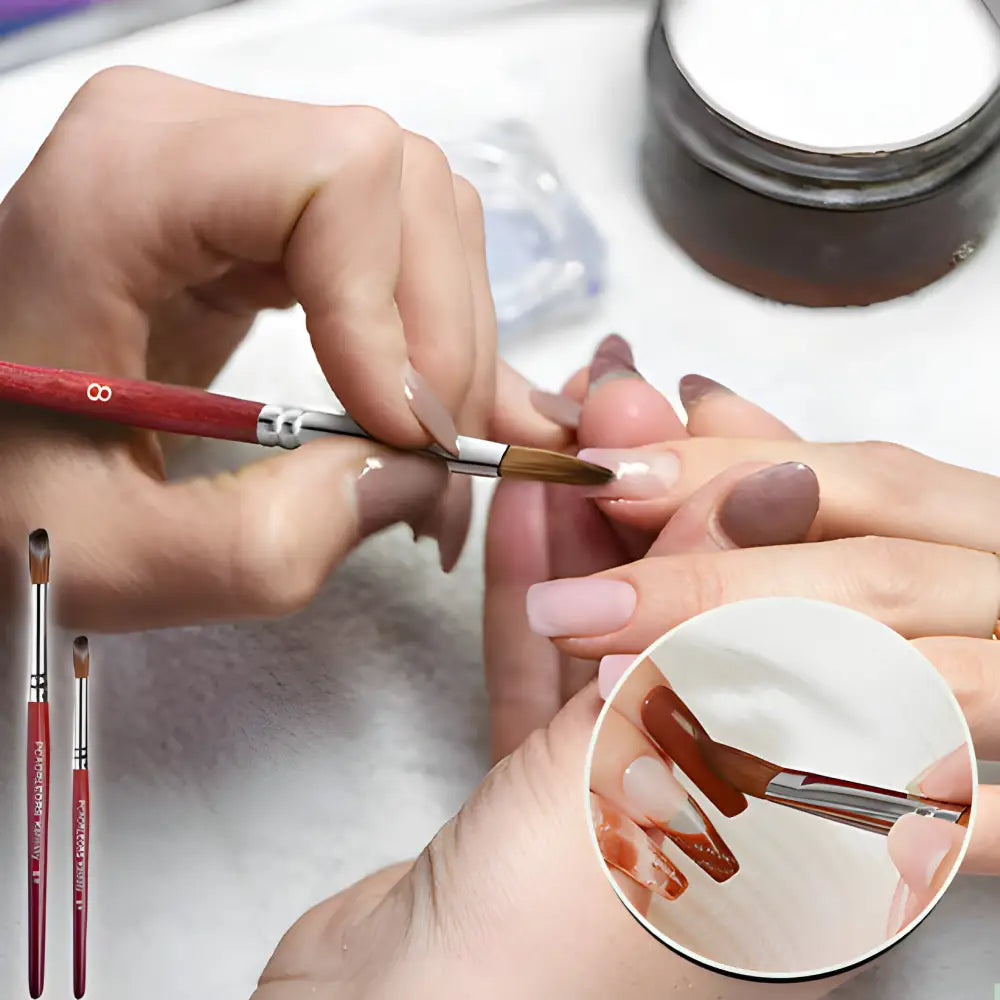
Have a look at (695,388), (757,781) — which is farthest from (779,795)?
(695,388)

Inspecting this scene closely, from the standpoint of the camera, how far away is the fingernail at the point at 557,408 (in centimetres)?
45

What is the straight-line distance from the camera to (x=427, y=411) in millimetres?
355

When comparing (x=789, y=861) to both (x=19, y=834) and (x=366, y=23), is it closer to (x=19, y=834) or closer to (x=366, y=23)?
(x=19, y=834)

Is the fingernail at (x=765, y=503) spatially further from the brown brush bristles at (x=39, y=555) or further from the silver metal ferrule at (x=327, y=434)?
the brown brush bristles at (x=39, y=555)

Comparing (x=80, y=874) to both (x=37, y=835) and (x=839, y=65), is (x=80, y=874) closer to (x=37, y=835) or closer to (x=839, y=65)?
(x=37, y=835)

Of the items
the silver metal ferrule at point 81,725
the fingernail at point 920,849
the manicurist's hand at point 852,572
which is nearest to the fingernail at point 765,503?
the manicurist's hand at point 852,572

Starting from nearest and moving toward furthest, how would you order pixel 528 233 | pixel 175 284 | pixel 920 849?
→ pixel 920 849
pixel 175 284
pixel 528 233

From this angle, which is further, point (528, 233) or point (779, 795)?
point (528, 233)

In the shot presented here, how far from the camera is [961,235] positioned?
19.5 inches

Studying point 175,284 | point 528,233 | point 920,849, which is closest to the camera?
point 920,849

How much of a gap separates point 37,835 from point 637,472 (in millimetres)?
219

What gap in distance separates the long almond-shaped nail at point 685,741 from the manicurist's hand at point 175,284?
0.10 meters

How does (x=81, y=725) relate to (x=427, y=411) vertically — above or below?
below

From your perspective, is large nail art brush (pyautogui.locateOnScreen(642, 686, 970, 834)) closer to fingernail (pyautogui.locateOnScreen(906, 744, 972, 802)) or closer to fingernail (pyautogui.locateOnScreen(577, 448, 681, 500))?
fingernail (pyautogui.locateOnScreen(906, 744, 972, 802))
